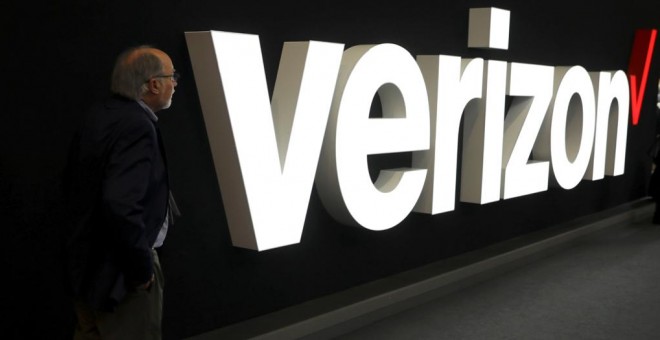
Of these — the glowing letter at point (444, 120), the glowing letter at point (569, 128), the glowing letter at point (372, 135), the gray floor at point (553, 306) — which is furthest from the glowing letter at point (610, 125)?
the glowing letter at point (372, 135)

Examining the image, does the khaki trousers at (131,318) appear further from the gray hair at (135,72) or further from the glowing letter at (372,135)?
the glowing letter at (372,135)

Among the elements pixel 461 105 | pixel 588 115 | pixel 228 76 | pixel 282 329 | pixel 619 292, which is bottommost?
pixel 619 292

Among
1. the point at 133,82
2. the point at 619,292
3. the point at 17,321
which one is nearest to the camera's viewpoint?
the point at 133,82

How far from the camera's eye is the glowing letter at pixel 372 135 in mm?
3781

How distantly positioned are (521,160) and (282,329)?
263cm

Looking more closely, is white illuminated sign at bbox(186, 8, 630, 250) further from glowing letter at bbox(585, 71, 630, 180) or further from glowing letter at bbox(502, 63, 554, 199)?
glowing letter at bbox(585, 71, 630, 180)

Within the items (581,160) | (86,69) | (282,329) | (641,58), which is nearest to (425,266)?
(282,329)

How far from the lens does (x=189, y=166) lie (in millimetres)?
3279

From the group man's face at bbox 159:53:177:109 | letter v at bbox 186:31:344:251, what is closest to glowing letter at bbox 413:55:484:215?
letter v at bbox 186:31:344:251

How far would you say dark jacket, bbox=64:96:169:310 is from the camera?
208 centimetres

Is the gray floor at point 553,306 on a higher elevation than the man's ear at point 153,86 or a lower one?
lower

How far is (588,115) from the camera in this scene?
6191mm

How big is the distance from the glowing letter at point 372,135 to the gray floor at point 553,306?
625 mm

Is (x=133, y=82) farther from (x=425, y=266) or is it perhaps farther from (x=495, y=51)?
(x=495, y=51)
